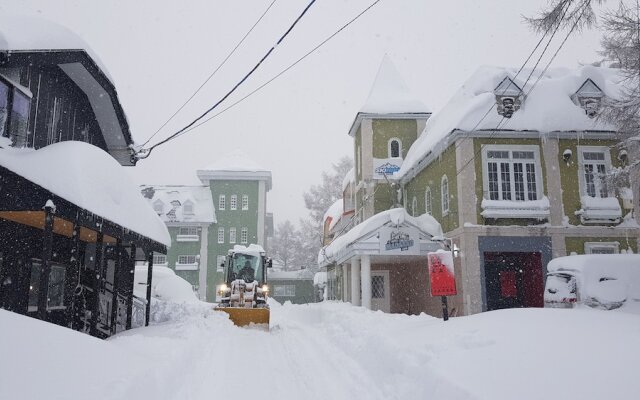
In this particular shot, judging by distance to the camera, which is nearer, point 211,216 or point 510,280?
point 510,280

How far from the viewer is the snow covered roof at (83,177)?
809cm

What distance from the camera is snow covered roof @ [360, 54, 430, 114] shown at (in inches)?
1020

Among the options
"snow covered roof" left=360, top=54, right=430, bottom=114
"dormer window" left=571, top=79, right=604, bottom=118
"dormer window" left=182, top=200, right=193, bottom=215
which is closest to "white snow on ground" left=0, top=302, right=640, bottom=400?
"dormer window" left=571, top=79, right=604, bottom=118

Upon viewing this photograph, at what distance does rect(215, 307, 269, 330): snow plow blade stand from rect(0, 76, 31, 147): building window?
26.8 feet

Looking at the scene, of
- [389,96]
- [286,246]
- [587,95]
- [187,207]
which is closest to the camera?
[587,95]

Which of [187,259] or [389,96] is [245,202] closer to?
[187,259]

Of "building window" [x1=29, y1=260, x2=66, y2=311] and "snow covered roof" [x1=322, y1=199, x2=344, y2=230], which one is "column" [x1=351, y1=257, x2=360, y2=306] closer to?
"building window" [x1=29, y1=260, x2=66, y2=311]

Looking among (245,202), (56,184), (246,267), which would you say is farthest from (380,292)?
(245,202)

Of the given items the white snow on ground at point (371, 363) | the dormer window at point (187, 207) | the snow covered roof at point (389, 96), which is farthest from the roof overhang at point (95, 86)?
the dormer window at point (187, 207)

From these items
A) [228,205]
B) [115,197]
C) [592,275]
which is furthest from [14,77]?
[228,205]

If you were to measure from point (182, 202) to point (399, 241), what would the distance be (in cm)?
3150

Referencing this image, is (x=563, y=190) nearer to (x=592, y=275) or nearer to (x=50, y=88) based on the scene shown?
(x=592, y=275)

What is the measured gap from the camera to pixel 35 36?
400 inches

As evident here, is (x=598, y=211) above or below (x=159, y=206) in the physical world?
below
